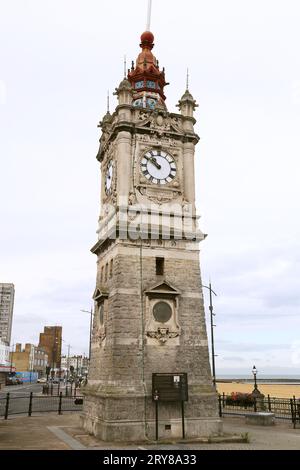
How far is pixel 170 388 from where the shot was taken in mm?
20359

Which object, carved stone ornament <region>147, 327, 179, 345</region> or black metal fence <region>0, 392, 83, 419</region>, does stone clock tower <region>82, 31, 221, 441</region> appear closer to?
carved stone ornament <region>147, 327, 179, 345</region>

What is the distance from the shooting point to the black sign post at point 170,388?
20109mm

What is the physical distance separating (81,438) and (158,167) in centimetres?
→ 1466

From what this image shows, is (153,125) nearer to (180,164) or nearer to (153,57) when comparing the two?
(180,164)

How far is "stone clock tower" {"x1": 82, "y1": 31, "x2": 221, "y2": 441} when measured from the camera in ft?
67.8

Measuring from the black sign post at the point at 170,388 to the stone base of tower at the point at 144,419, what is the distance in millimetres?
703

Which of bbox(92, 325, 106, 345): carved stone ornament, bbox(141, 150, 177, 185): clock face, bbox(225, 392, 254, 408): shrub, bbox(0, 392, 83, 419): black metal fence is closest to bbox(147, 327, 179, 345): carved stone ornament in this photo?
bbox(92, 325, 106, 345): carved stone ornament

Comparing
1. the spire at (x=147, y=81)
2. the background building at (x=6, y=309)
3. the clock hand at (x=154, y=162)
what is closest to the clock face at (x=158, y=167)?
the clock hand at (x=154, y=162)

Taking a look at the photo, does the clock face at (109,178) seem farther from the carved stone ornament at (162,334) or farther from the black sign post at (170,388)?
the black sign post at (170,388)

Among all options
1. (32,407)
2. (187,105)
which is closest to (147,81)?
(187,105)

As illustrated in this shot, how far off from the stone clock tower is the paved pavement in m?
1.17

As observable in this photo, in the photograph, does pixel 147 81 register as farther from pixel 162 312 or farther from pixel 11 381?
pixel 11 381
